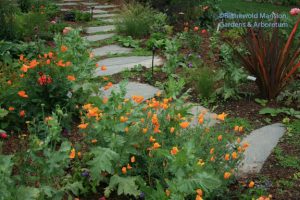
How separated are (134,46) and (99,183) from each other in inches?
146

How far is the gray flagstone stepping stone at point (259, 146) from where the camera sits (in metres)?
3.11

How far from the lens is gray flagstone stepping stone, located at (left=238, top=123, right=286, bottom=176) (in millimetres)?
3113

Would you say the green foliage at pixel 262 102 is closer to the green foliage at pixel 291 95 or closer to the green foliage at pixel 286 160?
the green foliage at pixel 291 95

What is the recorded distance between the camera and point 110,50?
19.7 ft

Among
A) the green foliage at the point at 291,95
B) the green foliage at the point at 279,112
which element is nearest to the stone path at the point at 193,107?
the green foliage at the point at 279,112

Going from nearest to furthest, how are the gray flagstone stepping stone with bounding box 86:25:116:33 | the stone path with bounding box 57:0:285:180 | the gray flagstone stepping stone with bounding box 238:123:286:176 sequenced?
1. the gray flagstone stepping stone with bounding box 238:123:286:176
2. the stone path with bounding box 57:0:285:180
3. the gray flagstone stepping stone with bounding box 86:25:116:33

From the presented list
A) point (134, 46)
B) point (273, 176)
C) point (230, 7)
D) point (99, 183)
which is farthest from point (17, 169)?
point (230, 7)

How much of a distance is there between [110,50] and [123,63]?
740mm

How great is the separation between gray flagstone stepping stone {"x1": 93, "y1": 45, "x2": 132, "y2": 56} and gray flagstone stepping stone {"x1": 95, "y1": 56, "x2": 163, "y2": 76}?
30 cm

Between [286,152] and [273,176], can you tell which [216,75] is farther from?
[273,176]

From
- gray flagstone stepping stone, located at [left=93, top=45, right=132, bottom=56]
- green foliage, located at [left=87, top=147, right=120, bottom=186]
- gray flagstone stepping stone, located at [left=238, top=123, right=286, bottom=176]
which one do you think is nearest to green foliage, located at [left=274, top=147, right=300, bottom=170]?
gray flagstone stepping stone, located at [left=238, top=123, right=286, bottom=176]

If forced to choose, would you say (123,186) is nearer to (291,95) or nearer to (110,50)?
(291,95)

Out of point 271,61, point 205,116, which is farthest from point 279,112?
point 205,116

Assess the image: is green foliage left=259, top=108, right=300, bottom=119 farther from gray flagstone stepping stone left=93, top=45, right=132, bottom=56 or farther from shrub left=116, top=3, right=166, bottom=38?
shrub left=116, top=3, right=166, bottom=38
